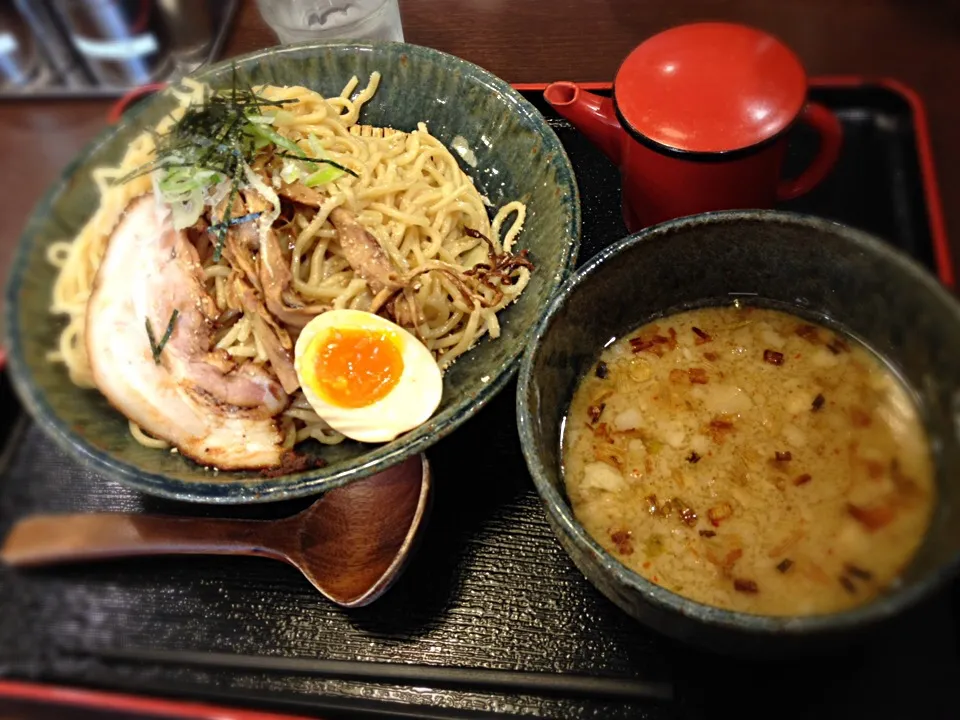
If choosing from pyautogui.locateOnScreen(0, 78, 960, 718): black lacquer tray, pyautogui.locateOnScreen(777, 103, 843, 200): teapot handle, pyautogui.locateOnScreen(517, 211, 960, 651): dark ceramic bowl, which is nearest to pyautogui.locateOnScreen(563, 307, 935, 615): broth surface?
pyautogui.locateOnScreen(517, 211, 960, 651): dark ceramic bowl

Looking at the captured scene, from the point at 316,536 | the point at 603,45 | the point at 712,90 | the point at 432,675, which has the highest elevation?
the point at 712,90

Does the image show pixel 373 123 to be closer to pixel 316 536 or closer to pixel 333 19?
pixel 333 19

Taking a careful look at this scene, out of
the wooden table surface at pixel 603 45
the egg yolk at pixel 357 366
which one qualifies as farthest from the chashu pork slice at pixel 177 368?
the wooden table surface at pixel 603 45

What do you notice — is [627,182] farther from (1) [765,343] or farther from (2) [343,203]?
(2) [343,203]

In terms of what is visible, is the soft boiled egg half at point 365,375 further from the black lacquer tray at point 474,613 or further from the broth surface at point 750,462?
the broth surface at point 750,462

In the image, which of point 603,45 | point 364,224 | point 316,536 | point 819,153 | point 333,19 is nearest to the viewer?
point 316,536

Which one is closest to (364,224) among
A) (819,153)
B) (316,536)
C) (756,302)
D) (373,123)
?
(373,123)

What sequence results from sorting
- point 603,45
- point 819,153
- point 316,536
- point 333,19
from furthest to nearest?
point 333,19 < point 603,45 < point 819,153 < point 316,536
